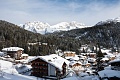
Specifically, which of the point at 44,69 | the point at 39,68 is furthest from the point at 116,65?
the point at 39,68

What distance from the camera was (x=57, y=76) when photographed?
168ft

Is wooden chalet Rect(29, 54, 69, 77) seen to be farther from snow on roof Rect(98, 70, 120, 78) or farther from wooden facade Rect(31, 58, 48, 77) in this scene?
snow on roof Rect(98, 70, 120, 78)

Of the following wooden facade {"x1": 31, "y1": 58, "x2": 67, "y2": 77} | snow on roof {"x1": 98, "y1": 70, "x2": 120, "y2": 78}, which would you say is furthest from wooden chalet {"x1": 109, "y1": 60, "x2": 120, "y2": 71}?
wooden facade {"x1": 31, "y1": 58, "x2": 67, "y2": 77}

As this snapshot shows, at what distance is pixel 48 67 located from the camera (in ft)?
177

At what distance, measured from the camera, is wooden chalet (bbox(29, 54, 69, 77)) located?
53.1 metres

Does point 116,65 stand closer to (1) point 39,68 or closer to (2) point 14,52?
(1) point 39,68

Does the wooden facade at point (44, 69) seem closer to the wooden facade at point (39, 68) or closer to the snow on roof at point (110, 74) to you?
the wooden facade at point (39, 68)


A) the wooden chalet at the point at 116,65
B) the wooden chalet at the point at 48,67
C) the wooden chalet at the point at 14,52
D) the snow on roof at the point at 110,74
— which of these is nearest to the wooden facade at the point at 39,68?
the wooden chalet at the point at 48,67

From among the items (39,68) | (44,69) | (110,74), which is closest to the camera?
(110,74)

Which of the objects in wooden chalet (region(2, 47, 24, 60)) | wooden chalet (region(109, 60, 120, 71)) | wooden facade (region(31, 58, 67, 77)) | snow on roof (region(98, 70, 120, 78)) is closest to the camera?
snow on roof (region(98, 70, 120, 78))

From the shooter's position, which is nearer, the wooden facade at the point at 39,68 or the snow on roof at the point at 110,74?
the snow on roof at the point at 110,74

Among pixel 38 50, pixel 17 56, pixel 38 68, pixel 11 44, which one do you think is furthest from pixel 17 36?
pixel 38 68

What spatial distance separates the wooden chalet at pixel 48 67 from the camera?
174ft

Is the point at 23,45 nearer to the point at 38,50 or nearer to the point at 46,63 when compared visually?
the point at 38,50
